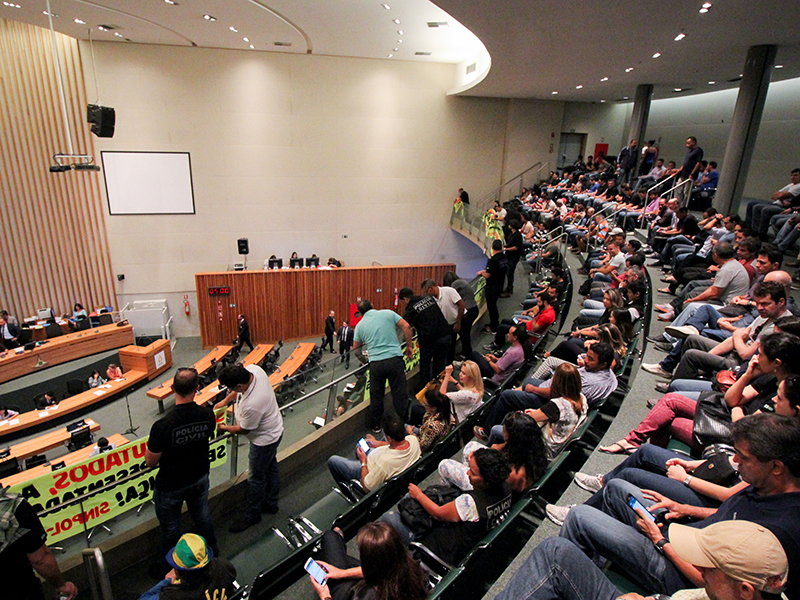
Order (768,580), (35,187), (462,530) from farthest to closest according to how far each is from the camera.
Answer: (35,187), (462,530), (768,580)

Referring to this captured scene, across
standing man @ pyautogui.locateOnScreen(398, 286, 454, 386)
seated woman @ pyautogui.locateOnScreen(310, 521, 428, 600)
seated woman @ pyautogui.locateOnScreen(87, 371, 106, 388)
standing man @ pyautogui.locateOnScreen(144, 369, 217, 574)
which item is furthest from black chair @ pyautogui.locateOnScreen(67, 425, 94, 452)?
seated woman @ pyautogui.locateOnScreen(310, 521, 428, 600)

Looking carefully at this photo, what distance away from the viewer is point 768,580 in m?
1.28

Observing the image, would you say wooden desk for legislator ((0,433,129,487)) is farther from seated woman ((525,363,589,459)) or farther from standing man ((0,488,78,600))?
seated woman ((525,363,589,459))

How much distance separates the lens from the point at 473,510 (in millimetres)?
2359

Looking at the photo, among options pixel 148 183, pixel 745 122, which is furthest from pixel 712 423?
pixel 148 183

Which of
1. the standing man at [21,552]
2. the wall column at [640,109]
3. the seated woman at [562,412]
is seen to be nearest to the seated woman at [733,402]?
the seated woman at [562,412]

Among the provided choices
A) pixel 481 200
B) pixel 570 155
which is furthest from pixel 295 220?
pixel 570 155

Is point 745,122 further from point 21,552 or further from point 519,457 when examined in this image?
point 21,552

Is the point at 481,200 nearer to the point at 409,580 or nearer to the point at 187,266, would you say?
the point at 187,266

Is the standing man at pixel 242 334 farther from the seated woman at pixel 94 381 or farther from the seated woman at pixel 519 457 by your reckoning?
the seated woman at pixel 519 457

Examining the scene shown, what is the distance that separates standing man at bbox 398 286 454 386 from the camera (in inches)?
195

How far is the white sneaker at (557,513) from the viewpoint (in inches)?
95.7

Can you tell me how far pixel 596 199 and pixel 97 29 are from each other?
12398 mm

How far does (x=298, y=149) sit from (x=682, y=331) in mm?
12336
